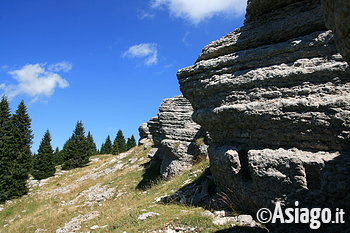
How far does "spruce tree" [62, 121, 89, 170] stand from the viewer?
188 ft

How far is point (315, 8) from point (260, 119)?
15.5 ft

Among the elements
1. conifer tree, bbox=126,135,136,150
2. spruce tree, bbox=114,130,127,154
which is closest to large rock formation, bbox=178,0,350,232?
spruce tree, bbox=114,130,127,154

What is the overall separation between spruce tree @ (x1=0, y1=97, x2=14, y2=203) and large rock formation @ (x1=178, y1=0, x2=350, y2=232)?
35.5 meters

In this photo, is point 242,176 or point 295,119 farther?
point 242,176

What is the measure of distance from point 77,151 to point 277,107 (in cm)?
5786

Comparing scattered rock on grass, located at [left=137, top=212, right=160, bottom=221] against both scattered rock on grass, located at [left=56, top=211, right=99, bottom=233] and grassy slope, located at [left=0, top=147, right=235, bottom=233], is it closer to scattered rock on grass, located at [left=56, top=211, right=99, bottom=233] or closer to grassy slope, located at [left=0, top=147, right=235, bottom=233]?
grassy slope, located at [left=0, top=147, right=235, bottom=233]

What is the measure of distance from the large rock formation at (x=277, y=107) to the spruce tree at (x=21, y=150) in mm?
35607

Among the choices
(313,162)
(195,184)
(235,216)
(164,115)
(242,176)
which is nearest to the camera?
(313,162)

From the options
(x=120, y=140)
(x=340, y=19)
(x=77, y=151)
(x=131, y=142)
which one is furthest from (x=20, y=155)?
(x=131, y=142)

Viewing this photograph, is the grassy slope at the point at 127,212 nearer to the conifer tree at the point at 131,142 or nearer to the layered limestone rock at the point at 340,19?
the layered limestone rock at the point at 340,19

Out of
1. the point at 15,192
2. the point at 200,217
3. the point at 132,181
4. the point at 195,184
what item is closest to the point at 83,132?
the point at 15,192

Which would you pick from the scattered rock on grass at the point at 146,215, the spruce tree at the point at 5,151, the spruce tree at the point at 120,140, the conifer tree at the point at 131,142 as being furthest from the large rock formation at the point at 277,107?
the conifer tree at the point at 131,142

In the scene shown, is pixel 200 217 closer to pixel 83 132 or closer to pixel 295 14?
pixel 295 14

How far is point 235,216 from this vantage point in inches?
334
